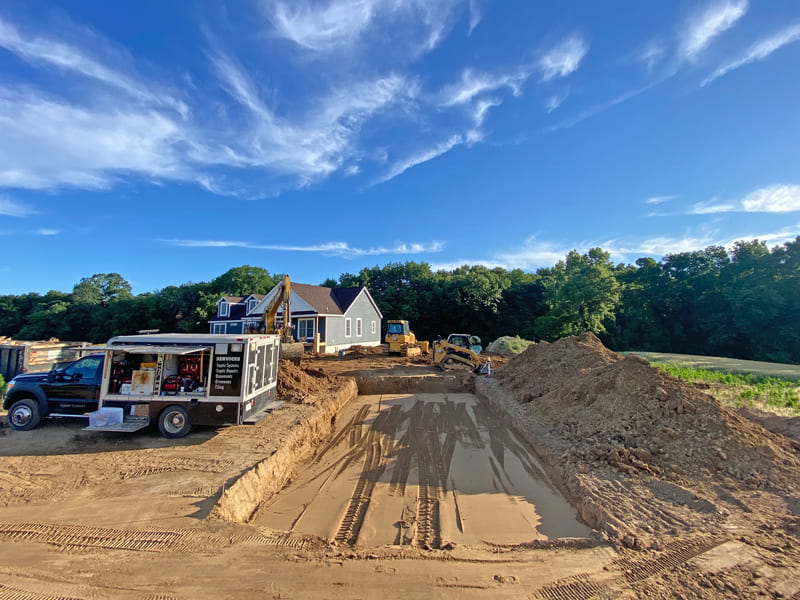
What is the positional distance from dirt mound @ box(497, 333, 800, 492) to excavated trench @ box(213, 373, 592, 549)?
130 centimetres

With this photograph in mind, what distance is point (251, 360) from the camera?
8578 millimetres

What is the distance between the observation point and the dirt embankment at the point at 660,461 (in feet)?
16.1

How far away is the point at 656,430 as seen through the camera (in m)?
7.48

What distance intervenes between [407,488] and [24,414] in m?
8.32

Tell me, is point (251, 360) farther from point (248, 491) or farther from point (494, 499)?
point (494, 499)

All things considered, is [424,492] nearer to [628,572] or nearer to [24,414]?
[628,572]

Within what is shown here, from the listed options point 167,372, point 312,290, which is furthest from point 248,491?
point 312,290

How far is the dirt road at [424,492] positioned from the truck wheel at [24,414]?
588 cm

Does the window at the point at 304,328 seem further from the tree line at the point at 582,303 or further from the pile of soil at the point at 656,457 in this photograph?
the pile of soil at the point at 656,457

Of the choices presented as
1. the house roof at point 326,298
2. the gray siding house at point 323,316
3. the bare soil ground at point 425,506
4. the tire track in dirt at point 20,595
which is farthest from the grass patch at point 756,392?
the house roof at point 326,298

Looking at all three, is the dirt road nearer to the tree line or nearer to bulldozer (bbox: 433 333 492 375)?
bulldozer (bbox: 433 333 492 375)

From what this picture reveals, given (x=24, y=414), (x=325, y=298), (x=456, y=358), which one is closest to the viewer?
(x=24, y=414)

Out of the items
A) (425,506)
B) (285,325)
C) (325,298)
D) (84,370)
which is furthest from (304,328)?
(425,506)

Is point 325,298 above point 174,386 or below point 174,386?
above
